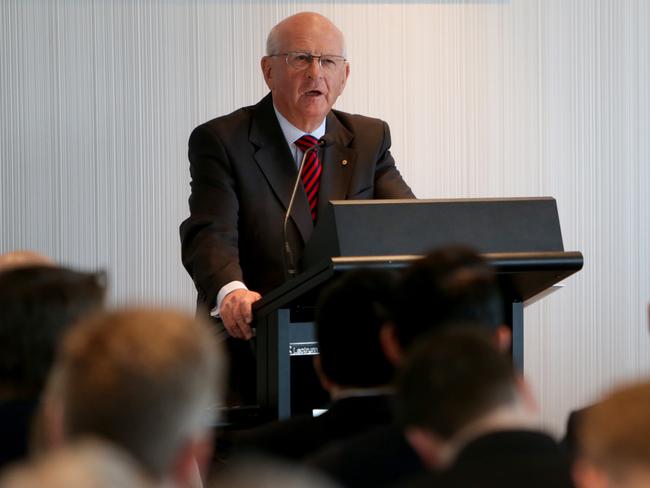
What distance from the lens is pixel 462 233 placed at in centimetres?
336

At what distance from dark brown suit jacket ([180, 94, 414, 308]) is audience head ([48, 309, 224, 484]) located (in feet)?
8.31

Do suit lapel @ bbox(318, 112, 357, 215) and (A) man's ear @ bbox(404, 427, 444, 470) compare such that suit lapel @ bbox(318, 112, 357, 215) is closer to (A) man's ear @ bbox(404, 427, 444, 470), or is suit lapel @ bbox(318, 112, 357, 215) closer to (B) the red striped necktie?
(B) the red striped necktie

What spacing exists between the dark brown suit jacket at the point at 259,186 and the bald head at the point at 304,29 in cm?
24

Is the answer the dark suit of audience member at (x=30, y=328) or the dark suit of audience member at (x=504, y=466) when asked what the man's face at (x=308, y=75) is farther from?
the dark suit of audience member at (x=504, y=466)

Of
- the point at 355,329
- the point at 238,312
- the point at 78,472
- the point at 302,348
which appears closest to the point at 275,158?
the point at 238,312

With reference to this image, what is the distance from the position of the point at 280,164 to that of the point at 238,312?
30.9 inches

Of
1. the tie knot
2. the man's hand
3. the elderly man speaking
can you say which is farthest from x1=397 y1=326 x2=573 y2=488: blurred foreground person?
the tie knot

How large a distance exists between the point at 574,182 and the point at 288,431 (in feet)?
14.4

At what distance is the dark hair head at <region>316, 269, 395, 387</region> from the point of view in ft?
7.80

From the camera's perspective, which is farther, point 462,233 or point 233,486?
point 462,233

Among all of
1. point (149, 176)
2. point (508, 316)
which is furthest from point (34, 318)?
point (149, 176)

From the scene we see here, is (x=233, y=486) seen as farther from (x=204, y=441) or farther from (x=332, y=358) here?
(x=332, y=358)

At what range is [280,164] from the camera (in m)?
4.34

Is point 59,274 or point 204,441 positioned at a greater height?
point 59,274
